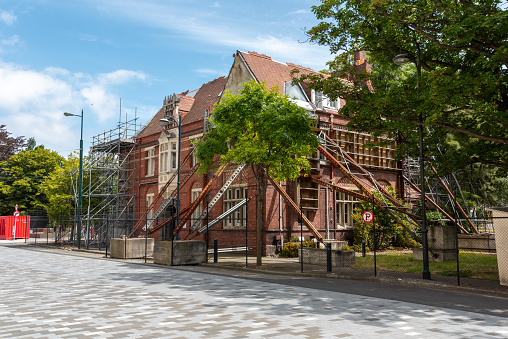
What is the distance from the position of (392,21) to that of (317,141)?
7107 mm

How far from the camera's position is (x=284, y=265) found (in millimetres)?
20766

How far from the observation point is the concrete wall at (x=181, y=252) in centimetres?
2111

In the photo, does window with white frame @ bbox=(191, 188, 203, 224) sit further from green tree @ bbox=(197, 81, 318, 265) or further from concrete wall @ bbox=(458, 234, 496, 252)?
concrete wall @ bbox=(458, 234, 496, 252)

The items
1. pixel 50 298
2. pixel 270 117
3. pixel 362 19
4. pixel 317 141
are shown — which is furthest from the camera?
pixel 317 141

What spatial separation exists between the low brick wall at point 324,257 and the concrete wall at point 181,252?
203 inches

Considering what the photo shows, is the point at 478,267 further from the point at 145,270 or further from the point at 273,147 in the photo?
the point at 145,270

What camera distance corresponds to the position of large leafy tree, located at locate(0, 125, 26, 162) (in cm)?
6725

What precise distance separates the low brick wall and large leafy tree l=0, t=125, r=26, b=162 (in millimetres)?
60663

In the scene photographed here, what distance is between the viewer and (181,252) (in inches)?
835

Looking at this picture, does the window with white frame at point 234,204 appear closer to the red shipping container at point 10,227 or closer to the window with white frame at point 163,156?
the window with white frame at point 163,156

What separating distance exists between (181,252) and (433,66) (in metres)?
13.6

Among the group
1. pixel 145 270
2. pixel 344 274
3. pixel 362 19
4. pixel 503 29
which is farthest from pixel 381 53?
pixel 145 270

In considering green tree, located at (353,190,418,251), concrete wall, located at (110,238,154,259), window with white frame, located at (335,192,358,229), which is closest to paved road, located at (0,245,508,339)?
concrete wall, located at (110,238,154,259)

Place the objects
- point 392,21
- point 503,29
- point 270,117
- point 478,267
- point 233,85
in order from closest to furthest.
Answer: point 503,29
point 392,21
point 478,267
point 270,117
point 233,85
